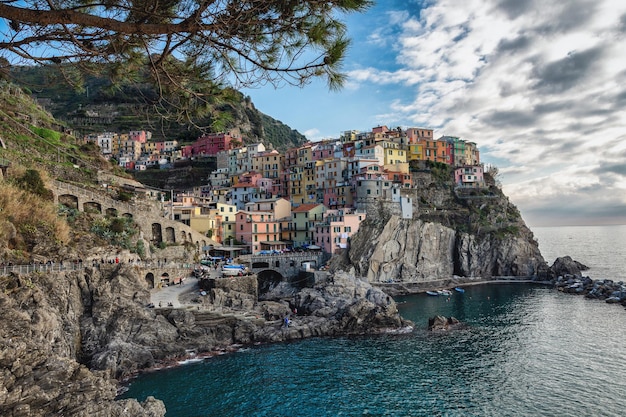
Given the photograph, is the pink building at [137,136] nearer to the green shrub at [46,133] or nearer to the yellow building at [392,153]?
the green shrub at [46,133]

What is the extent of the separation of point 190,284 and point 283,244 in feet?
56.7

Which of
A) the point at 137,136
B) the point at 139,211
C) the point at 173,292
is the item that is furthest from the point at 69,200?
the point at 137,136

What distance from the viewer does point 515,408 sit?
19266 millimetres

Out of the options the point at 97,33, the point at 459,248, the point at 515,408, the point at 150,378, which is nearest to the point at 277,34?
the point at 97,33

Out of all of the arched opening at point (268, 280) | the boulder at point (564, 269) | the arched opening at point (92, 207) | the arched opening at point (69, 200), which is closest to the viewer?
the arched opening at point (69, 200)

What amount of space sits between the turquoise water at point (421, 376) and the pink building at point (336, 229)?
733 inches

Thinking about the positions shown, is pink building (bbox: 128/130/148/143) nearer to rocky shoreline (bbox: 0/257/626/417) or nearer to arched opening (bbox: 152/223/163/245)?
arched opening (bbox: 152/223/163/245)

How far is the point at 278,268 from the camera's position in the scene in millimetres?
45938

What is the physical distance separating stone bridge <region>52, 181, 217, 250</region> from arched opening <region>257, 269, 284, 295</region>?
6.80 m

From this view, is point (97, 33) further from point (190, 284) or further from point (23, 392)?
point (190, 284)

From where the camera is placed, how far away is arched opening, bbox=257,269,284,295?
150 ft

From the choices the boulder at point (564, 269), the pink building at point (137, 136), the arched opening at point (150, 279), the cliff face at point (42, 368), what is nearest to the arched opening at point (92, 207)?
the arched opening at point (150, 279)

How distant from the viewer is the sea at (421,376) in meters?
19.5

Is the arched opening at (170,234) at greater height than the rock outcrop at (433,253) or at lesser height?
greater
